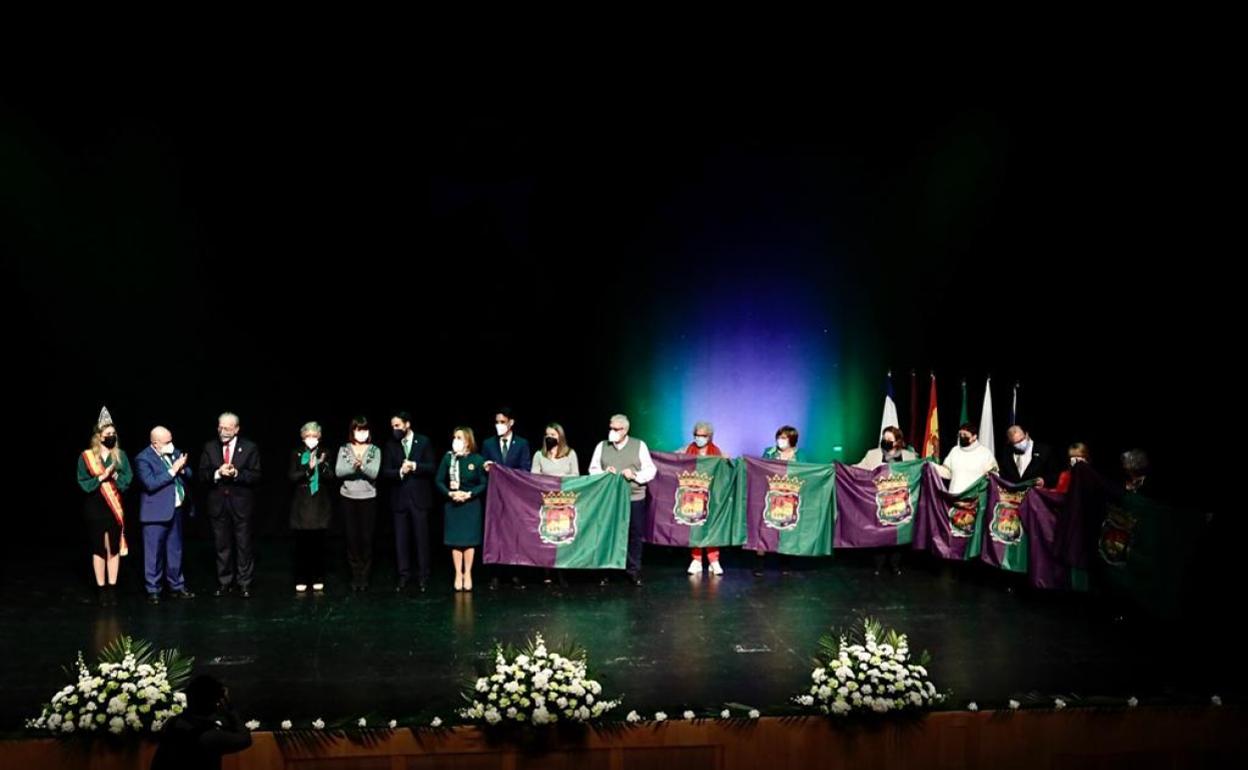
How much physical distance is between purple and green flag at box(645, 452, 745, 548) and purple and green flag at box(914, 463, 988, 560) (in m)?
1.59

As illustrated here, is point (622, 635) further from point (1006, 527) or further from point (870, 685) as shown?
point (1006, 527)

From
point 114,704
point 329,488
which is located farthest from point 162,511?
point 114,704

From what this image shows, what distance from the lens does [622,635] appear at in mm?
7051

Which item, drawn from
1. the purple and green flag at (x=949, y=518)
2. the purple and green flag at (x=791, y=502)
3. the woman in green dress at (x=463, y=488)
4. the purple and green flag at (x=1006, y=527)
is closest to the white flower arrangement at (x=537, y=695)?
the woman in green dress at (x=463, y=488)

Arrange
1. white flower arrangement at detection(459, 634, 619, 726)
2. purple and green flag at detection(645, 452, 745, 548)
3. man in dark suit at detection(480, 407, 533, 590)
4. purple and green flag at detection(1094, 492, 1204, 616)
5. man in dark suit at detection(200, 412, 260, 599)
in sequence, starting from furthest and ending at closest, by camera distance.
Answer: purple and green flag at detection(645, 452, 745, 548) → man in dark suit at detection(480, 407, 533, 590) → man in dark suit at detection(200, 412, 260, 599) → purple and green flag at detection(1094, 492, 1204, 616) → white flower arrangement at detection(459, 634, 619, 726)

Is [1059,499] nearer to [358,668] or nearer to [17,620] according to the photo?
→ [358,668]

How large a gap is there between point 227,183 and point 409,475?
3.67m

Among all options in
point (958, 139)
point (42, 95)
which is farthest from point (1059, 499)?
point (42, 95)

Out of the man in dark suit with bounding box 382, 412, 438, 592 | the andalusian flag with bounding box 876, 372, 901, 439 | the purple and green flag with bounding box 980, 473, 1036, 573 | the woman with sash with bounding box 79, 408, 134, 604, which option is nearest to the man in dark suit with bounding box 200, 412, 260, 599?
the woman with sash with bounding box 79, 408, 134, 604

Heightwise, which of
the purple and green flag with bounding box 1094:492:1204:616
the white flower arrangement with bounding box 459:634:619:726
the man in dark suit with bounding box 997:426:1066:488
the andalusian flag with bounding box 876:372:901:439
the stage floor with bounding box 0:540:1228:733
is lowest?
the stage floor with bounding box 0:540:1228:733

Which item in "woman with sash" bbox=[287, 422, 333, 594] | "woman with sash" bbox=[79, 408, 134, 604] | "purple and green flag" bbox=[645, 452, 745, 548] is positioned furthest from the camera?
"purple and green flag" bbox=[645, 452, 745, 548]

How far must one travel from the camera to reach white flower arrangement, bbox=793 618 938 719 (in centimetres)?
514

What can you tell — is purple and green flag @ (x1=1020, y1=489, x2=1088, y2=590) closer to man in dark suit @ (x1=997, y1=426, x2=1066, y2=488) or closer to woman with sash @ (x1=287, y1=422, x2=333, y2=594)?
man in dark suit @ (x1=997, y1=426, x2=1066, y2=488)

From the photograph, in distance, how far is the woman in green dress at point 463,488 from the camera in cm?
814
